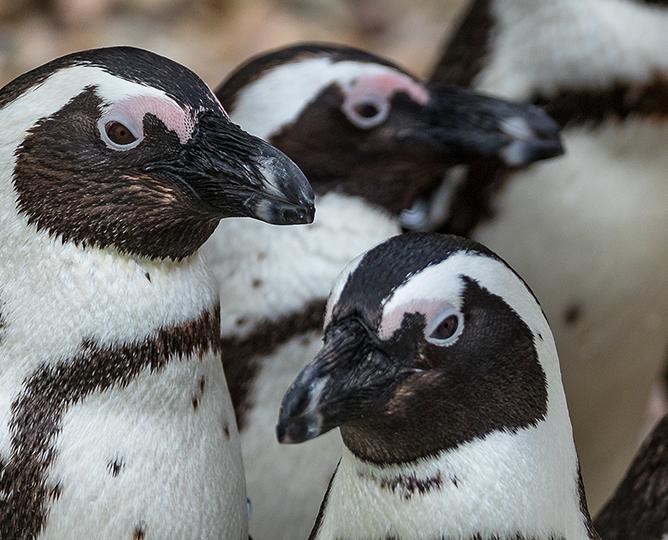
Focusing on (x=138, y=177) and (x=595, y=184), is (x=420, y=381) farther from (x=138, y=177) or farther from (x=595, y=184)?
(x=595, y=184)

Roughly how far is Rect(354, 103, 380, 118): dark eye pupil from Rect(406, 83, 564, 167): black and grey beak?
6cm

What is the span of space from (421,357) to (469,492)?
15 centimetres

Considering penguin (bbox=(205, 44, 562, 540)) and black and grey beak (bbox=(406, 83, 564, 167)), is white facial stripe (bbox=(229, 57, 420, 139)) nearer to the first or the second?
penguin (bbox=(205, 44, 562, 540))

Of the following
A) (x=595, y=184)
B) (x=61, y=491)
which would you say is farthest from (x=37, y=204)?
(x=595, y=184)

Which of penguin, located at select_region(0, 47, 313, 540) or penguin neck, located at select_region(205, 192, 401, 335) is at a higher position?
penguin, located at select_region(0, 47, 313, 540)

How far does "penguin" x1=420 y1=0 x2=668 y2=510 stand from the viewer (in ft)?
7.57

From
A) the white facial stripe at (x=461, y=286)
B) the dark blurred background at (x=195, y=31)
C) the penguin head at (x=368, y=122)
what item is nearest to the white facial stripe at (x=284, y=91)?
the penguin head at (x=368, y=122)

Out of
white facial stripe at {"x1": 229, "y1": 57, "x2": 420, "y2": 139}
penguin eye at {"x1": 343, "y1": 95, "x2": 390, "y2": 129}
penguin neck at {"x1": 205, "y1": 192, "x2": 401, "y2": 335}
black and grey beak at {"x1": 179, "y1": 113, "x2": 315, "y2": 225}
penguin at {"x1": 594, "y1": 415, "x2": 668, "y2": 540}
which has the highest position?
black and grey beak at {"x1": 179, "y1": 113, "x2": 315, "y2": 225}

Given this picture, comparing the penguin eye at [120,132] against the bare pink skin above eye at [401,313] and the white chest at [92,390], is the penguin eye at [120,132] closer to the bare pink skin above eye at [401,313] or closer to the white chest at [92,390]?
the white chest at [92,390]

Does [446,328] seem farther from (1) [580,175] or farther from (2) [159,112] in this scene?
(1) [580,175]

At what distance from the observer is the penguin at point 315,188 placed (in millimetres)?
1928

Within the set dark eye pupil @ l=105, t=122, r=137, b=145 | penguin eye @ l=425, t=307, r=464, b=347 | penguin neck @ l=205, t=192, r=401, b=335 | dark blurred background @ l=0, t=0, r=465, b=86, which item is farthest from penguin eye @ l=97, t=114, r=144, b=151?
dark blurred background @ l=0, t=0, r=465, b=86

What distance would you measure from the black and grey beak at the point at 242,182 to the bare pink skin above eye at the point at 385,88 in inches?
21.2

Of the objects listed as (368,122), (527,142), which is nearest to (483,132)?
(527,142)
